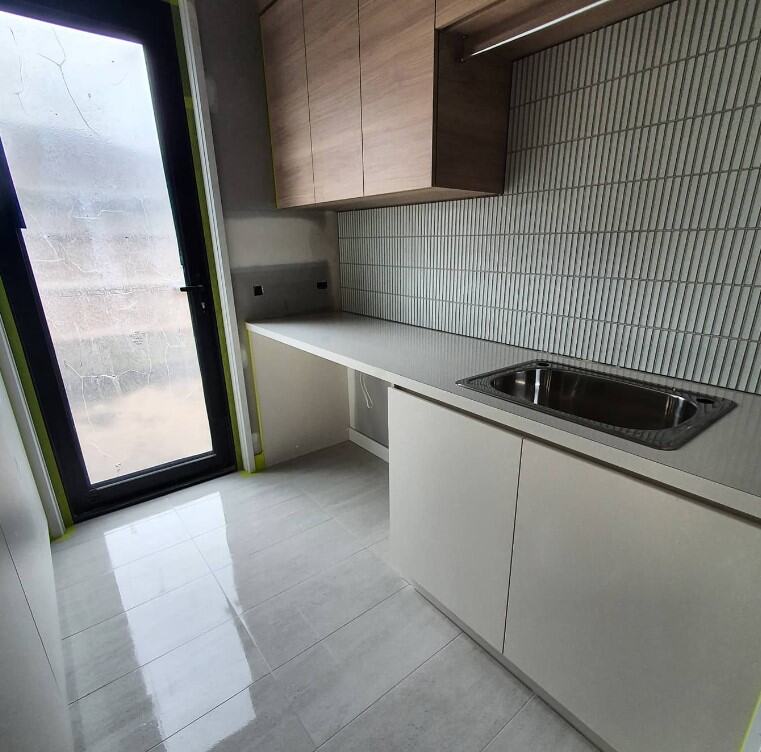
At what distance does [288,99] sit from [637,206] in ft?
5.07

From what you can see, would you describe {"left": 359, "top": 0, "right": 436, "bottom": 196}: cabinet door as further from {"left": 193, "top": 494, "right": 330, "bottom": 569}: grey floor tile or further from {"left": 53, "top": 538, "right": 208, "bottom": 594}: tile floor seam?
{"left": 53, "top": 538, "right": 208, "bottom": 594}: tile floor seam

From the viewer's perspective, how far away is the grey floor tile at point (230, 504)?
206 cm

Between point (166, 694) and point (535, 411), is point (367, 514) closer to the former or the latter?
point (166, 694)

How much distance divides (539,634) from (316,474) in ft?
5.09

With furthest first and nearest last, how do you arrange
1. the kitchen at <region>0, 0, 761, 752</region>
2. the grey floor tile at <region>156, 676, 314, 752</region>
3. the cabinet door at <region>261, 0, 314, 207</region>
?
the cabinet door at <region>261, 0, 314, 207</region> → the grey floor tile at <region>156, 676, 314, 752</region> → the kitchen at <region>0, 0, 761, 752</region>

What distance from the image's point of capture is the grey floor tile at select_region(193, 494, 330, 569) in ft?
6.07

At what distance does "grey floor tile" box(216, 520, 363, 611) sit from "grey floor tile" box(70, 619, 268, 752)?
182 millimetres

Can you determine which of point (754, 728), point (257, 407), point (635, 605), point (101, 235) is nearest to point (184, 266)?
point (101, 235)

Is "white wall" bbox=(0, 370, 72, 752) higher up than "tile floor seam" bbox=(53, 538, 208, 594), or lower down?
higher up

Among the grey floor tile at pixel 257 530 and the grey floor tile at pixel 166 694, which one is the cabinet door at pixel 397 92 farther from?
the grey floor tile at pixel 166 694

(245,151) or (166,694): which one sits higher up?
(245,151)

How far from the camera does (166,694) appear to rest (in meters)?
1.28

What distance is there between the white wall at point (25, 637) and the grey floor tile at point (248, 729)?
29 centimetres

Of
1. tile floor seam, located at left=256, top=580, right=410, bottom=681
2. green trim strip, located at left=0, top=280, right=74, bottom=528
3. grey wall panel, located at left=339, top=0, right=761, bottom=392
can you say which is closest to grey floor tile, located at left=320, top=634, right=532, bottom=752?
tile floor seam, located at left=256, top=580, right=410, bottom=681
